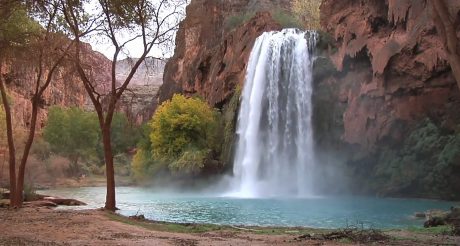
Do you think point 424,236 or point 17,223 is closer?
point 424,236

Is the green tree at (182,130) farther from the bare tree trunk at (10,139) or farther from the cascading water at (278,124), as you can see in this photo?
the bare tree trunk at (10,139)

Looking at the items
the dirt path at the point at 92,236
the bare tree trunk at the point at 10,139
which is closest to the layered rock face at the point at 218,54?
the bare tree trunk at the point at 10,139

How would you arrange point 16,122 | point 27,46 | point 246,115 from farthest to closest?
1. point 16,122
2. point 246,115
3. point 27,46

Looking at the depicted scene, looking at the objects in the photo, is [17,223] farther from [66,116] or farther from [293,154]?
[66,116]

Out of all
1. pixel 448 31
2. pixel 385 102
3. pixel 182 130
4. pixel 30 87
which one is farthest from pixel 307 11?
pixel 448 31

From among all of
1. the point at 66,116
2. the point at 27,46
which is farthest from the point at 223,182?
the point at 66,116

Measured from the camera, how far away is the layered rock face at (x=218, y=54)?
45.9 m

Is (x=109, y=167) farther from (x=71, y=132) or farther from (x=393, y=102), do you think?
(x=71, y=132)

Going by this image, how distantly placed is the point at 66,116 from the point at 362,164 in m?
43.5

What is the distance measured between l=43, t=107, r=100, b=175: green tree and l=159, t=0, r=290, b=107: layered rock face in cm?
1014

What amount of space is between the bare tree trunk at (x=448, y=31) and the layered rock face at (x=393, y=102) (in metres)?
20.3

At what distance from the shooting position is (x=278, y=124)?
37781mm

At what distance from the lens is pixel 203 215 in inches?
798

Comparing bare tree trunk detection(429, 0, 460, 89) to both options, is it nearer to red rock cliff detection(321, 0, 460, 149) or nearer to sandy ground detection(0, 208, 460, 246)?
sandy ground detection(0, 208, 460, 246)
